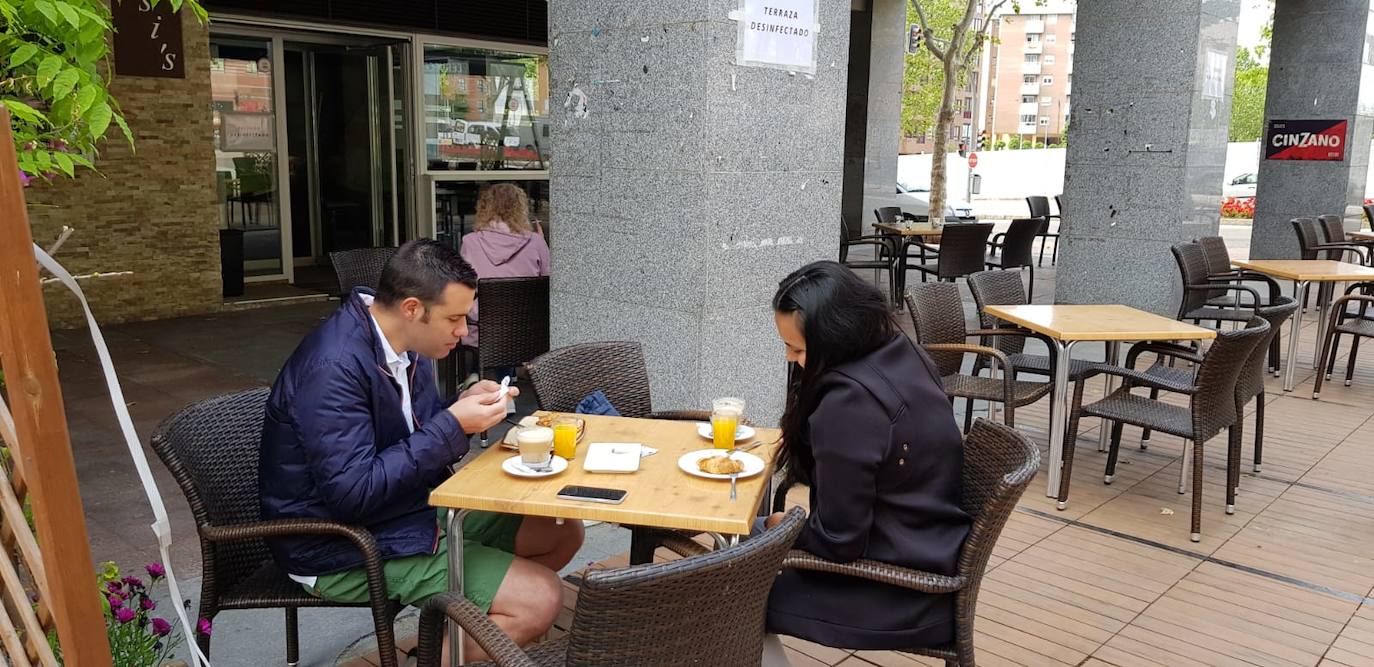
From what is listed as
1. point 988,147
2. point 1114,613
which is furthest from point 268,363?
point 988,147

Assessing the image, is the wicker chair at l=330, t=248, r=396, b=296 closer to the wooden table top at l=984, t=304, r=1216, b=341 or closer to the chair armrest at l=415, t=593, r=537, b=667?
the wooden table top at l=984, t=304, r=1216, b=341

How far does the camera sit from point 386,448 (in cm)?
254

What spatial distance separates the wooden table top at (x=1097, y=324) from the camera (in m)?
4.52

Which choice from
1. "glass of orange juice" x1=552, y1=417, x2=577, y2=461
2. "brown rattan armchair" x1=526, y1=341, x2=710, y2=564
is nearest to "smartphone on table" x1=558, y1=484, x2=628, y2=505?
"glass of orange juice" x1=552, y1=417, x2=577, y2=461

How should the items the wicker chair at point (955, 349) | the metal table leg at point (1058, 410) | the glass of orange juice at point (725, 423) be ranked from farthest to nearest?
the wicker chair at point (955, 349)
the metal table leg at point (1058, 410)
the glass of orange juice at point (725, 423)

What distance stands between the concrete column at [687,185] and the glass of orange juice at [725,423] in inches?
69.7

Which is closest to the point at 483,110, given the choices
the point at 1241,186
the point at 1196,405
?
the point at 1196,405

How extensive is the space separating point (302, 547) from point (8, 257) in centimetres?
130

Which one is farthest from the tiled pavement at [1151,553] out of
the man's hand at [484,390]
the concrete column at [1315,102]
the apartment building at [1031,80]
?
the apartment building at [1031,80]

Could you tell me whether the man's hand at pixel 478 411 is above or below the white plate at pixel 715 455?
above

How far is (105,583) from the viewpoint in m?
2.20

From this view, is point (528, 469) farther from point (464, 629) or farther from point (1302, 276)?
point (1302, 276)

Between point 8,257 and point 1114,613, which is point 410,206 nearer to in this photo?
point 1114,613

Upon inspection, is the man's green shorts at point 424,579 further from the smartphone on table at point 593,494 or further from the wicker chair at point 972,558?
the wicker chair at point 972,558
